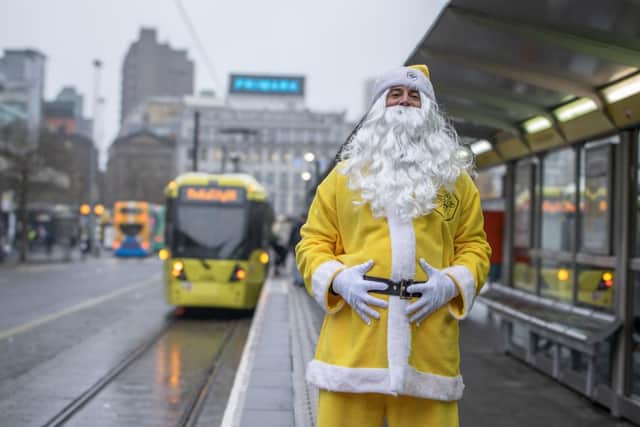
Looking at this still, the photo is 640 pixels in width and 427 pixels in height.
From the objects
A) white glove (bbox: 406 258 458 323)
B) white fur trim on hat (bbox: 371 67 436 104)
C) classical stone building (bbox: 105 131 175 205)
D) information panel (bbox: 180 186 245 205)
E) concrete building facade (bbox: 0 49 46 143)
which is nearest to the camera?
white glove (bbox: 406 258 458 323)

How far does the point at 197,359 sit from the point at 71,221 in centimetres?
6718

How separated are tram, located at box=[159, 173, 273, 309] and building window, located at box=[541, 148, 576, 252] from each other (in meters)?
7.15

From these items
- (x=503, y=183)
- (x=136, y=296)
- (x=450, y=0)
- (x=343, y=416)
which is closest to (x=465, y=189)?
(x=343, y=416)

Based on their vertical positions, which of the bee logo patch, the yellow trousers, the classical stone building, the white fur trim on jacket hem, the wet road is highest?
the classical stone building

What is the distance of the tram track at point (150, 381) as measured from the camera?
699cm

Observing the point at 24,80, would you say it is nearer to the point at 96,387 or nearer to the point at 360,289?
the point at 96,387

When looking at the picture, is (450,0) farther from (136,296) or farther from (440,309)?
(136,296)

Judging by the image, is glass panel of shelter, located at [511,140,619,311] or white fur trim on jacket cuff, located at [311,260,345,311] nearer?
white fur trim on jacket cuff, located at [311,260,345,311]

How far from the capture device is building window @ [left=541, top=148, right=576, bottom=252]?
870cm

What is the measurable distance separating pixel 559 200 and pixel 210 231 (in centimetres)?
811

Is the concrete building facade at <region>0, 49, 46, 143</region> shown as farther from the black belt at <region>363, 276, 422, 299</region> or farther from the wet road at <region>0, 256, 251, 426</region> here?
the black belt at <region>363, 276, 422, 299</region>

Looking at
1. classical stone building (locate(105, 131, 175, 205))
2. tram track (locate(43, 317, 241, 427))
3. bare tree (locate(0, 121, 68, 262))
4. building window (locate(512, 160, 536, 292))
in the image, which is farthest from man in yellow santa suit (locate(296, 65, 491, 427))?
classical stone building (locate(105, 131, 175, 205))

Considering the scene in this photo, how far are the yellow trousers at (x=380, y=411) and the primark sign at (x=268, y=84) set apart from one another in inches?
4180

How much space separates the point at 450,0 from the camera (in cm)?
543
